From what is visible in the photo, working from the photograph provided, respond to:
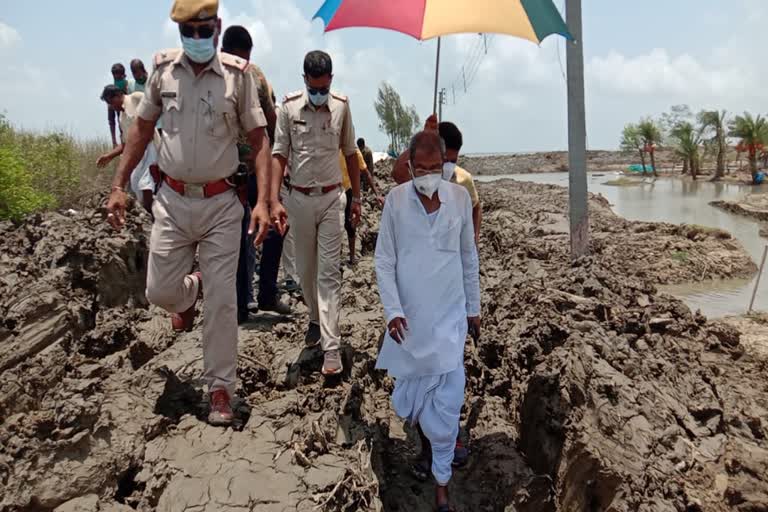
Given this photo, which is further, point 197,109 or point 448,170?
point 448,170

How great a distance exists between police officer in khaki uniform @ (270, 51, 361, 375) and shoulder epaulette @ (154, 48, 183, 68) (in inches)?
34.0

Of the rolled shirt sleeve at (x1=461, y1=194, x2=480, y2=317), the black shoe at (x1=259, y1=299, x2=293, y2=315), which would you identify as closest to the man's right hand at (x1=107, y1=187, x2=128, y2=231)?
the rolled shirt sleeve at (x1=461, y1=194, x2=480, y2=317)

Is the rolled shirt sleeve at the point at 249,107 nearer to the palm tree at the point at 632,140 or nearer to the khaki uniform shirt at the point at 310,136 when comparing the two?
the khaki uniform shirt at the point at 310,136

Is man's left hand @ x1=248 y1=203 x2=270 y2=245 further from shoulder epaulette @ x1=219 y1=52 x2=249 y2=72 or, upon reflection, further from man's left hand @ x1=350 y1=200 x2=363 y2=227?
man's left hand @ x1=350 y1=200 x2=363 y2=227

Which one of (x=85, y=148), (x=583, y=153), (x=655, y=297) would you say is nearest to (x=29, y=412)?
(x=655, y=297)

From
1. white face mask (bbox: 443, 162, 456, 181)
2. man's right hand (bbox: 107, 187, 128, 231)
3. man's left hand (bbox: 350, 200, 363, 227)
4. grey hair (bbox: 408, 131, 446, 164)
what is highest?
grey hair (bbox: 408, 131, 446, 164)

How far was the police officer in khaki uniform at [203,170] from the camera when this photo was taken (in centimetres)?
270

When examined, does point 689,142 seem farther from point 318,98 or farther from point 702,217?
point 318,98

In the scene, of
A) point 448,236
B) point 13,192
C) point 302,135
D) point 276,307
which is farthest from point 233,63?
point 13,192

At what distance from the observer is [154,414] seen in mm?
2830

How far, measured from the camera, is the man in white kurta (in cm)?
277

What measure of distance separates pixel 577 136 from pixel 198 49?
4.74 metres

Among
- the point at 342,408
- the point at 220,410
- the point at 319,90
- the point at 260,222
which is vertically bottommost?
the point at 342,408

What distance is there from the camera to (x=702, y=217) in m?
21.0
